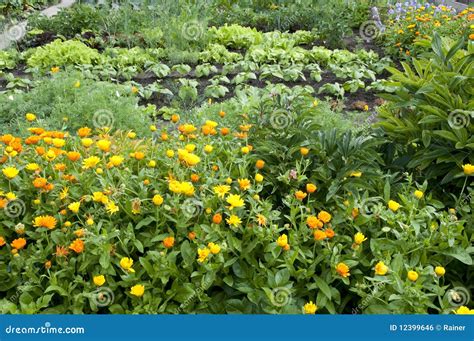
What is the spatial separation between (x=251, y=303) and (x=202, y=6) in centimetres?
709

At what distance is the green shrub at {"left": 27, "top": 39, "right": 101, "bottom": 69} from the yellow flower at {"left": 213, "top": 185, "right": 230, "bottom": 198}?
447 cm

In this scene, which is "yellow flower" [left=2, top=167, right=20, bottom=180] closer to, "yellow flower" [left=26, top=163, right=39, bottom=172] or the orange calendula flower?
"yellow flower" [left=26, top=163, right=39, bottom=172]

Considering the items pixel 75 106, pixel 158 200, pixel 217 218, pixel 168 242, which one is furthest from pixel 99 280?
pixel 75 106

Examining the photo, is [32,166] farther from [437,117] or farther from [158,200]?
[437,117]

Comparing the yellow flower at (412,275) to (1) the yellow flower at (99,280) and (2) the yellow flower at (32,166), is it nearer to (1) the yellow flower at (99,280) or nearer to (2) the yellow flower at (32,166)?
(1) the yellow flower at (99,280)

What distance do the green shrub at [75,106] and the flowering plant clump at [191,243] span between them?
129cm

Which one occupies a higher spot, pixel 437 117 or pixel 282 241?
pixel 437 117

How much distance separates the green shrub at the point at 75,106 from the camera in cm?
414

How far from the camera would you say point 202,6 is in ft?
28.7

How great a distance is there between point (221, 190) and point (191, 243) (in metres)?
0.27

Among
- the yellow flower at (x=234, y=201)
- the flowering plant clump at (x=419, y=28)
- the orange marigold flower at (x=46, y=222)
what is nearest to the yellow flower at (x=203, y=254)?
the yellow flower at (x=234, y=201)

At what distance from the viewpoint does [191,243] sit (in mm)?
2463

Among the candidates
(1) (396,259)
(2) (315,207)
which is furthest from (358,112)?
(1) (396,259)

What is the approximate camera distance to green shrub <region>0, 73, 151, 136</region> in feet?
13.6
